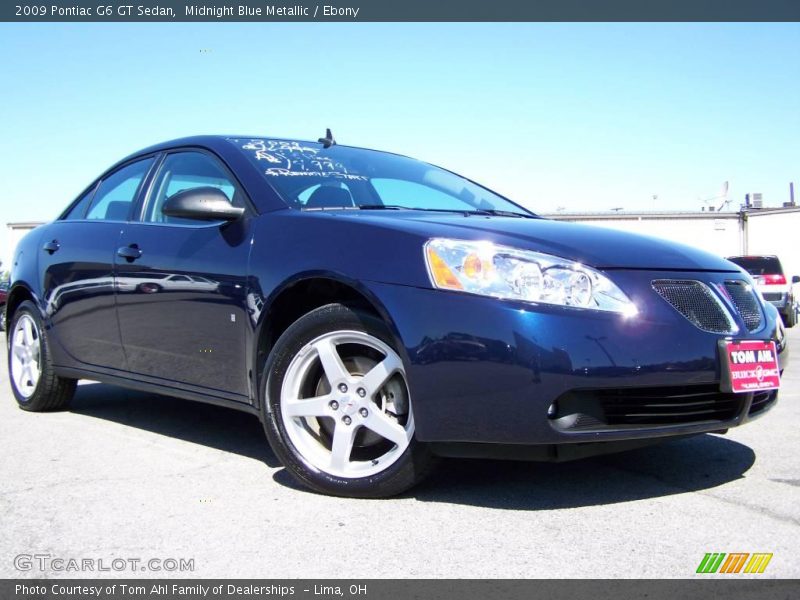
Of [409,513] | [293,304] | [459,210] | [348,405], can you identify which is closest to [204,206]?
[293,304]

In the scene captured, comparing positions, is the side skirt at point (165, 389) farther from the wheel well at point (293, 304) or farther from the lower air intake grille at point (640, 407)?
the lower air intake grille at point (640, 407)

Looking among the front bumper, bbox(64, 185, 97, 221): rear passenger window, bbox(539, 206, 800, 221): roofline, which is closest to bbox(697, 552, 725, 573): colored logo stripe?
the front bumper

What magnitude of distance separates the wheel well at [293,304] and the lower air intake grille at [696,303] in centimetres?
119

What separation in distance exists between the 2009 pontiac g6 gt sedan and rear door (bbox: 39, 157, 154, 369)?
165 mm

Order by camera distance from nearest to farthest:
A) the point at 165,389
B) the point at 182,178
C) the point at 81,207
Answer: the point at 165,389, the point at 182,178, the point at 81,207

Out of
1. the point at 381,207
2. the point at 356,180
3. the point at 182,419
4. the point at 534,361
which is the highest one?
the point at 356,180

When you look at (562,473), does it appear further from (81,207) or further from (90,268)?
(81,207)

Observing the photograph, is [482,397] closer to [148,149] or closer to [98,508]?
[98,508]

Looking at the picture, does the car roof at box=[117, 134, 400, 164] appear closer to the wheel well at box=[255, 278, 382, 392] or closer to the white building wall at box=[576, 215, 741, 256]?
the wheel well at box=[255, 278, 382, 392]

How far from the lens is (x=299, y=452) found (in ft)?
10.6

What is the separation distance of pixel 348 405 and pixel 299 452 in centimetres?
29
